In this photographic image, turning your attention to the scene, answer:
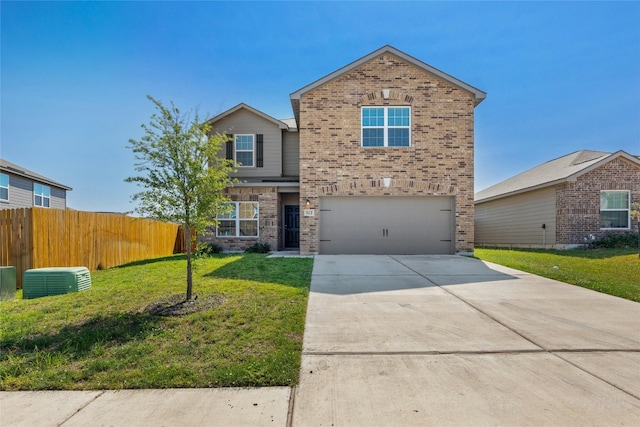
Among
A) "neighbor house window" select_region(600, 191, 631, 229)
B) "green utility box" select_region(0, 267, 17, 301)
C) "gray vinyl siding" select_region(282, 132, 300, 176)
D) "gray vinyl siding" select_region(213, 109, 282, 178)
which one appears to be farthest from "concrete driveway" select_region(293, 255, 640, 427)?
"neighbor house window" select_region(600, 191, 631, 229)

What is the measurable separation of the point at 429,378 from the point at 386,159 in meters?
10.6

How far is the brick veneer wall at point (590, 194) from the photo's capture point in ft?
52.2

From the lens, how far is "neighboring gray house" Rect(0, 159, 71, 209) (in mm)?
18625

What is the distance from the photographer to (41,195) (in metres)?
22.2

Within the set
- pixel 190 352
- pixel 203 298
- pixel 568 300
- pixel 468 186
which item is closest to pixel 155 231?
pixel 203 298

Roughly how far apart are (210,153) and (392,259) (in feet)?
25.6

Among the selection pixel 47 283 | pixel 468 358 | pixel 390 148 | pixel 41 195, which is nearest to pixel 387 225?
pixel 390 148

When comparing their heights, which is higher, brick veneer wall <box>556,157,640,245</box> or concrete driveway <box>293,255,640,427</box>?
brick veneer wall <box>556,157,640,245</box>

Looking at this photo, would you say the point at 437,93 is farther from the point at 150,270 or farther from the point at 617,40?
the point at 150,270

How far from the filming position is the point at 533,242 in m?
18.1

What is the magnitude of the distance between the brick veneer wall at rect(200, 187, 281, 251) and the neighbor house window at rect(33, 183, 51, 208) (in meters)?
15.3

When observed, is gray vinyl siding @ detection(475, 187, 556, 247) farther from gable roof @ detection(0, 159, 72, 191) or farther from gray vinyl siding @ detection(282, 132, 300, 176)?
gable roof @ detection(0, 159, 72, 191)

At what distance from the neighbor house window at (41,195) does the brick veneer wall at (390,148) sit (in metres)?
19.4

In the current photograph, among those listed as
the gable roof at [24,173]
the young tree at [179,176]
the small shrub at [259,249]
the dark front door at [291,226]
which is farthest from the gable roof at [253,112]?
the gable roof at [24,173]
